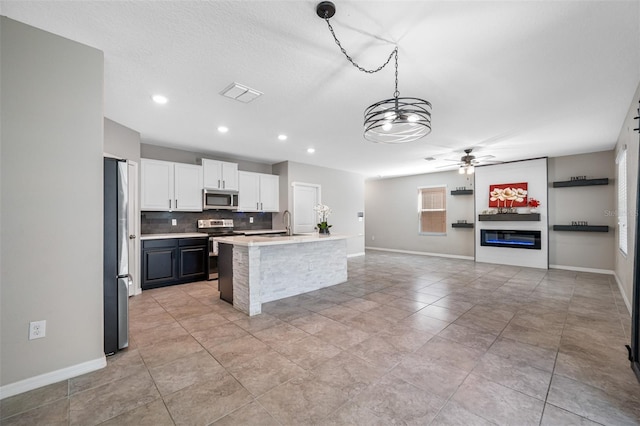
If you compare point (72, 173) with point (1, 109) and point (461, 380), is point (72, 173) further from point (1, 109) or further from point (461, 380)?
point (461, 380)

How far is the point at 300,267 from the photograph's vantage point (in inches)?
175

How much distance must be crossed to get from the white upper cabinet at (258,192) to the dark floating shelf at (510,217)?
5.56 m

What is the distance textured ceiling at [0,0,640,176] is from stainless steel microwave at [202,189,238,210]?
1.56 m

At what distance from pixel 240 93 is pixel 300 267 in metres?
2.70

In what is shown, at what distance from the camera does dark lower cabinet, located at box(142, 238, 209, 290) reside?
4.68 m

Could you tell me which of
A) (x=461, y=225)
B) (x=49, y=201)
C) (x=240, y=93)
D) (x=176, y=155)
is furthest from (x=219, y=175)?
(x=461, y=225)

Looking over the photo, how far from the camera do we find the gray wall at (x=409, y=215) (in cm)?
813

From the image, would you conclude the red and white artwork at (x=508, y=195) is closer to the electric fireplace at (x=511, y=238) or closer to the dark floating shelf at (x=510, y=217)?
the dark floating shelf at (x=510, y=217)

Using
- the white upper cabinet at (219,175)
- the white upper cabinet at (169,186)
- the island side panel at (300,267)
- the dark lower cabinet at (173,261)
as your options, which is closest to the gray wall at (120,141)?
the white upper cabinet at (169,186)

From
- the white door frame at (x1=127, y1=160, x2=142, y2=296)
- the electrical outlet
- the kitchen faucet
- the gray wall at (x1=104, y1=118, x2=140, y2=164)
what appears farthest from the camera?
the kitchen faucet

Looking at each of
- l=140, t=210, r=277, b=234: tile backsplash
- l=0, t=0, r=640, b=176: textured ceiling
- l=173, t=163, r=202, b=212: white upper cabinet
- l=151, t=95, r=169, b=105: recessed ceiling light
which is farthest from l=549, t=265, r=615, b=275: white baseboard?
l=151, t=95, r=169, b=105: recessed ceiling light

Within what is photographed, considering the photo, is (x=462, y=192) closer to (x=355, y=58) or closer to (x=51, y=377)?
(x=355, y=58)

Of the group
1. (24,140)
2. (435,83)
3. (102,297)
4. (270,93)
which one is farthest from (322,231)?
(24,140)

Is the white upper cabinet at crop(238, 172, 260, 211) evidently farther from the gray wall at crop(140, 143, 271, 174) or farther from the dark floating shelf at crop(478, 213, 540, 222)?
the dark floating shelf at crop(478, 213, 540, 222)
